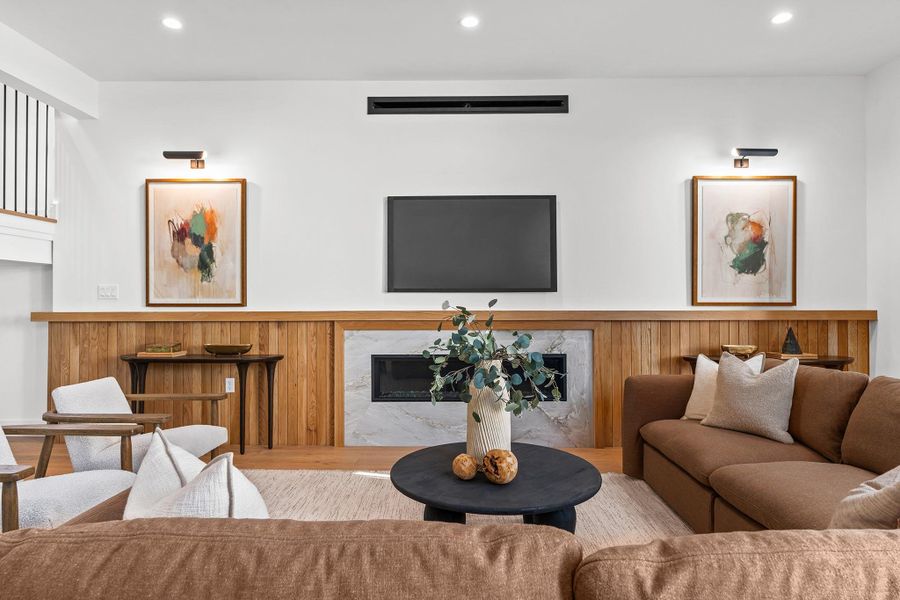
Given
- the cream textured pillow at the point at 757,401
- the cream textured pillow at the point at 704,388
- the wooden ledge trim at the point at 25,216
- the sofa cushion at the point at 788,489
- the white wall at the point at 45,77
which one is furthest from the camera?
the wooden ledge trim at the point at 25,216

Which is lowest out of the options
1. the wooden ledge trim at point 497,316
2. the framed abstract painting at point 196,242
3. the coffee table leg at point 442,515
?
the coffee table leg at point 442,515

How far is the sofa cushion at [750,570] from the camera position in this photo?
0.66m

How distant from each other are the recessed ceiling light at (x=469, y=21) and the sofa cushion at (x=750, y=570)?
3.27m

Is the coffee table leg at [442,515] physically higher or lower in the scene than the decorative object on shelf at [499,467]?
lower

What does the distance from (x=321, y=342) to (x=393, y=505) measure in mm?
1596

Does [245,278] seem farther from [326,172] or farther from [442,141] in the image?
[442,141]

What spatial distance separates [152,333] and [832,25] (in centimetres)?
519

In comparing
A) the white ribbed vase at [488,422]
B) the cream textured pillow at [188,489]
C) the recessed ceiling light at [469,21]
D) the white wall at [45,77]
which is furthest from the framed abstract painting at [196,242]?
the cream textured pillow at [188,489]

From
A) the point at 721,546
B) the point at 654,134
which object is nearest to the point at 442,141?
the point at 654,134

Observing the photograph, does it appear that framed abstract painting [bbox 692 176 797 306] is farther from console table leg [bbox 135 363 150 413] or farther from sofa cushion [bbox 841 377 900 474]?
console table leg [bbox 135 363 150 413]

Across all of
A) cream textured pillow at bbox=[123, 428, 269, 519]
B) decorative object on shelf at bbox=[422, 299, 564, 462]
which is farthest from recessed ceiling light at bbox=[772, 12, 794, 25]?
cream textured pillow at bbox=[123, 428, 269, 519]

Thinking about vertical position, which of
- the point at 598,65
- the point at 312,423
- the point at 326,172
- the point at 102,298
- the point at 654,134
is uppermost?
the point at 598,65

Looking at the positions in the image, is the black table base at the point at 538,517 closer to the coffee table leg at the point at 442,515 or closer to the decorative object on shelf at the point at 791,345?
the coffee table leg at the point at 442,515

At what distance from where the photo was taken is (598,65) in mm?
3928
